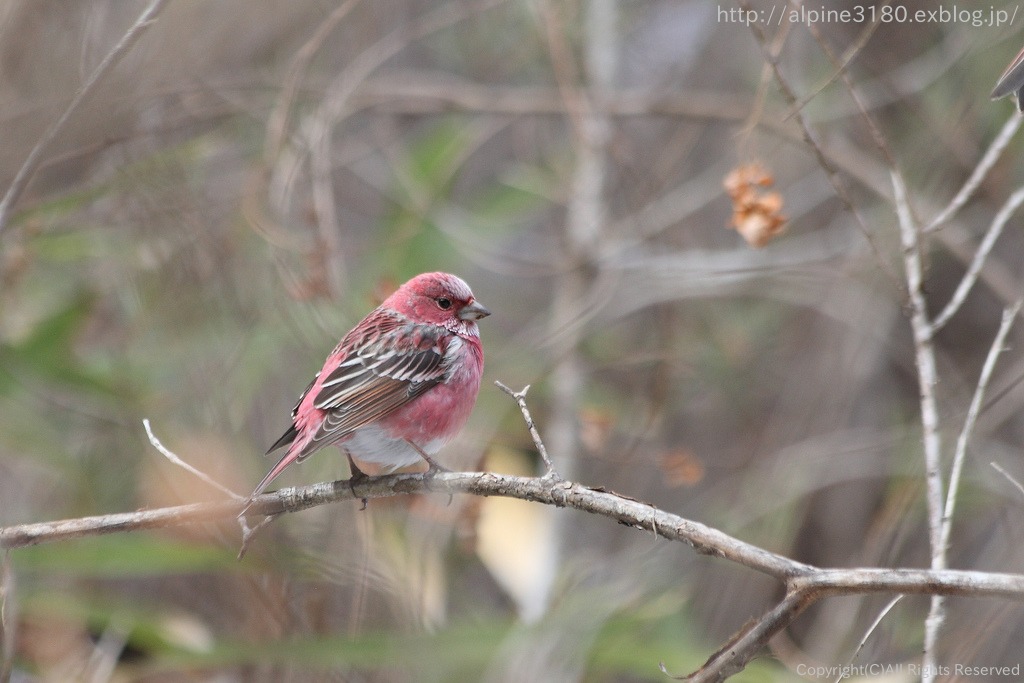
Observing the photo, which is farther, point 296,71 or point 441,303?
point 296,71

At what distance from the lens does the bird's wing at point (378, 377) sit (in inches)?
151

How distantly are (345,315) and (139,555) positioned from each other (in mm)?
1610

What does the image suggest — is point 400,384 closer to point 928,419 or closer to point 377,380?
point 377,380

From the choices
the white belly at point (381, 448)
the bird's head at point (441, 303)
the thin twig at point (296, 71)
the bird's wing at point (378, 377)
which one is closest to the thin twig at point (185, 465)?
the bird's wing at point (378, 377)

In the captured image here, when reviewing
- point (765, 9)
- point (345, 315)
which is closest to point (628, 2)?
point (765, 9)

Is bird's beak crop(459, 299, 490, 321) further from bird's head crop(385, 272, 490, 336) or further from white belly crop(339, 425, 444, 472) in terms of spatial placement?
white belly crop(339, 425, 444, 472)

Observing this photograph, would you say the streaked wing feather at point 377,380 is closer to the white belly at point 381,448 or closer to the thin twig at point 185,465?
the white belly at point 381,448

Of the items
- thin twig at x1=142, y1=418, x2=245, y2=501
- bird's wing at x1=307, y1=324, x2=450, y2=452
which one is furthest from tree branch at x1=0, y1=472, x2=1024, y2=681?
bird's wing at x1=307, y1=324, x2=450, y2=452

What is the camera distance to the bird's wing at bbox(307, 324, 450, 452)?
12.6 feet

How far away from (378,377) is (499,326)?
435 cm

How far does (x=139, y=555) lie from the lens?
507 cm

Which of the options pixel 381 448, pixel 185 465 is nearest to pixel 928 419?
pixel 381 448

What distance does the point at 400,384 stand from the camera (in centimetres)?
405

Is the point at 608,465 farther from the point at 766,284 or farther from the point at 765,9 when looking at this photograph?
the point at 765,9
